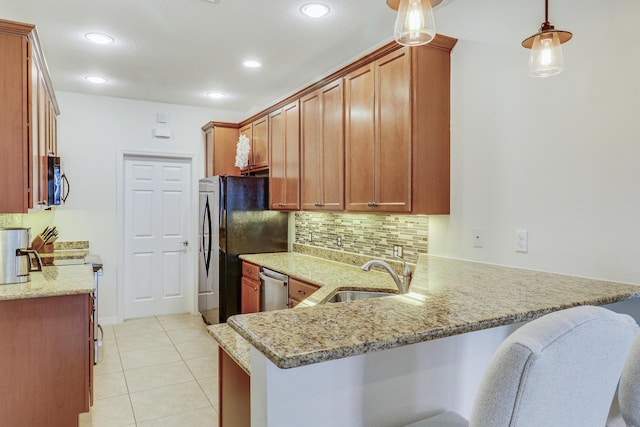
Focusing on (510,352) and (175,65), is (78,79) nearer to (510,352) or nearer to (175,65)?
(175,65)

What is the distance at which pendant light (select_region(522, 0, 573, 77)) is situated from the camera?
1.59 metres

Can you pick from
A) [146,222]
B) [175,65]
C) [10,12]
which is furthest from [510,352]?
[146,222]

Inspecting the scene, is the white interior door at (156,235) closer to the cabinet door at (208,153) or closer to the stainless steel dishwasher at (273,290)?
the cabinet door at (208,153)

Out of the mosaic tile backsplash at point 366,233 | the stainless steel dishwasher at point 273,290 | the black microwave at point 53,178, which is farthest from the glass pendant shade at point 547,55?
the black microwave at point 53,178

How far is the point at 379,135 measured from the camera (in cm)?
272

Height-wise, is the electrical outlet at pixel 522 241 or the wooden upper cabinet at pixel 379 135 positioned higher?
the wooden upper cabinet at pixel 379 135

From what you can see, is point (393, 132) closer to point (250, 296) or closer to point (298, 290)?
point (298, 290)

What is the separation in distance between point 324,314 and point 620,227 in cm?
143

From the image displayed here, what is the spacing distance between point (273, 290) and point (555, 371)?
2.80 m

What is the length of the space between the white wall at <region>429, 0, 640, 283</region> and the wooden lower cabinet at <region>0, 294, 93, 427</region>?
2259 millimetres

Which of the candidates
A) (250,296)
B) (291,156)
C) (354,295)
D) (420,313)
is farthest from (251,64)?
(420,313)

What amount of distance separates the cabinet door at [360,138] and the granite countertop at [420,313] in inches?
37.2

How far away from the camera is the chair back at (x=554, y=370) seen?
809 mm

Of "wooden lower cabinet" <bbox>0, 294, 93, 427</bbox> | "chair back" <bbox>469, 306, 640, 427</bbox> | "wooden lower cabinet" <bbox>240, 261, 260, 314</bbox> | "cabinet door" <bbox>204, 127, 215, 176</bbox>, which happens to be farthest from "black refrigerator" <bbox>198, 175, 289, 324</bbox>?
"chair back" <bbox>469, 306, 640, 427</bbox>
